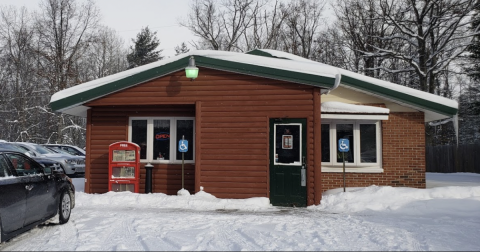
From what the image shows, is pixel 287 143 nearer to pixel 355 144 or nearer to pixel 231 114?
pixel 231 114

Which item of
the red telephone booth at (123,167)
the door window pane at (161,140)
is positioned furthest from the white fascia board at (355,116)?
the red telephone booth at (123,167)

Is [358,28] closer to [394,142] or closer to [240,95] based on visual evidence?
[394,142]

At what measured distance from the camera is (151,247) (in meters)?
5.50

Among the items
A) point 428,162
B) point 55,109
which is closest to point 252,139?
point 55,109

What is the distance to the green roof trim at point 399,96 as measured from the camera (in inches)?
417

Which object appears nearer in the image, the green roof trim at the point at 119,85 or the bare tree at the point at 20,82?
the green roof trim at the point at 119,85

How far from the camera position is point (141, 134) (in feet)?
36.9

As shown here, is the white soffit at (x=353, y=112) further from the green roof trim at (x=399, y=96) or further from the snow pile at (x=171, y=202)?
the snow pile at (x=171, y=202)

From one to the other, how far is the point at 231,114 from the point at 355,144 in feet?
12.8

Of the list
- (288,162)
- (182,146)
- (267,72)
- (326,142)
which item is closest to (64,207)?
(182,146)

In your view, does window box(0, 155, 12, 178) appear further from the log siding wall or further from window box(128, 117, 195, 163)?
window box(128, 117, 195, 163)

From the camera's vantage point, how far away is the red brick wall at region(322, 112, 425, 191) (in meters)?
11.1

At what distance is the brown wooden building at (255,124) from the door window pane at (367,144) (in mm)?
29

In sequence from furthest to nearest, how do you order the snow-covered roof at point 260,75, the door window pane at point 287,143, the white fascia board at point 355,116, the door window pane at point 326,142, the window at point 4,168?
the door window pane at point 326,142
the white fascia board at point 355,116
the door window pane at point 287,143
the snow-covered roof at point 260,75
the window at point 4,168
